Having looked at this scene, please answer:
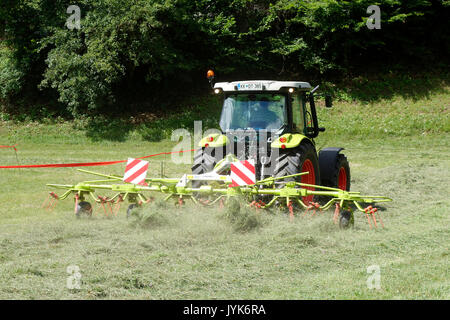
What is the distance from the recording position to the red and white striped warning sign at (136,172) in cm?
810

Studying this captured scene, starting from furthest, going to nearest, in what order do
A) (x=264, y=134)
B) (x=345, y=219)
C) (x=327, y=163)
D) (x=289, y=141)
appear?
1. (x=327, y=163)
2. (x=264, y=134)
3. (x=289, y=141)
4. (x=345, y=219)

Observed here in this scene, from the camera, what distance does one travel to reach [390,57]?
2616 cm

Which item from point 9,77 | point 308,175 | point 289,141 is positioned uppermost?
point 9,77

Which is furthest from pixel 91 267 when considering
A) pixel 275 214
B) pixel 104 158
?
pixel 104 158

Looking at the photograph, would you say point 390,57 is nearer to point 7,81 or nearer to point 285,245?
point 7,81

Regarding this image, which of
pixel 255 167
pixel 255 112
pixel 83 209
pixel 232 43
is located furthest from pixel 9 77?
pixel 255 167

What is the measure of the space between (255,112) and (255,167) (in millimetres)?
940

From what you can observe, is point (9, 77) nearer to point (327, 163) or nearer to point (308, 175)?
point (327, 163)

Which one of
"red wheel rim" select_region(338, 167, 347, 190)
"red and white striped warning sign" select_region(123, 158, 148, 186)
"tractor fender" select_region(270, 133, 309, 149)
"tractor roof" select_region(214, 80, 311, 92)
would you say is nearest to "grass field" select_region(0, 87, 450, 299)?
"red and white striped warning sign" select_region(123, 158, 148, 186)

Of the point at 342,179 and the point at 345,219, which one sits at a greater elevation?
the point at 342,179

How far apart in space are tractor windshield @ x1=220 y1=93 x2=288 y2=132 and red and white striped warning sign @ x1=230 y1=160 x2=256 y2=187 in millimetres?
1145

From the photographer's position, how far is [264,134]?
827 cm

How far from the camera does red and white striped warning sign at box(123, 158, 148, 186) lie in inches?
319

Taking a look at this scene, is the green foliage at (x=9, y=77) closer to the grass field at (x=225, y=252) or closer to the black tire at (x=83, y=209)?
the grass field at (x=225, y=252)
